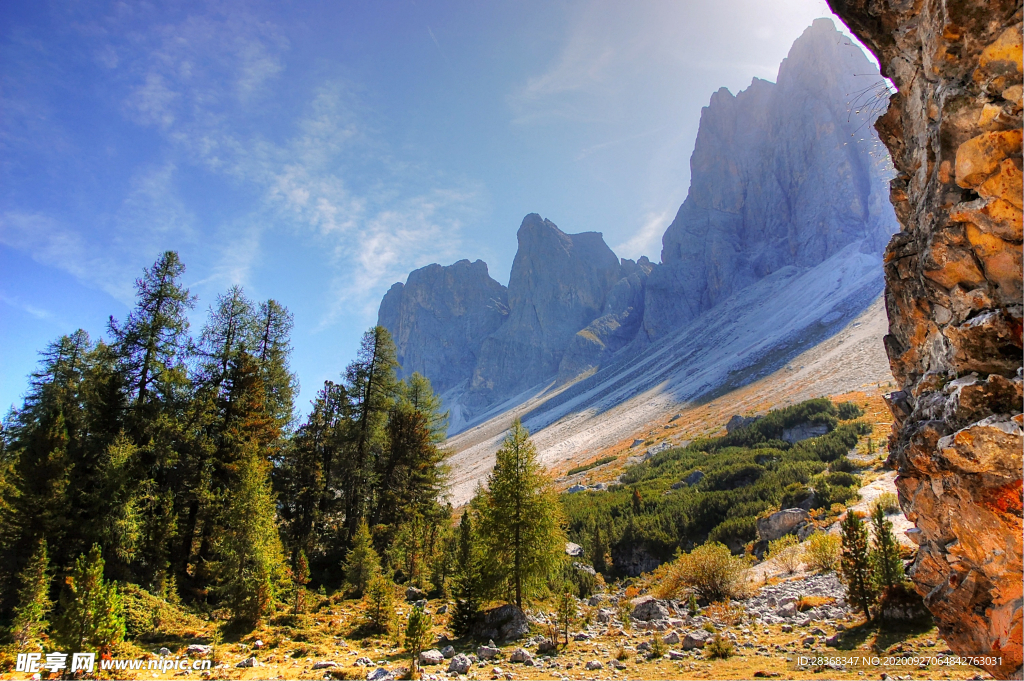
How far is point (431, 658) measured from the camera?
38.9 ft

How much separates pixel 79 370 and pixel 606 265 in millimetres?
182142

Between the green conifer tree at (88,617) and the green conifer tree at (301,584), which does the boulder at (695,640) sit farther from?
the green conifer tree at (88,617)

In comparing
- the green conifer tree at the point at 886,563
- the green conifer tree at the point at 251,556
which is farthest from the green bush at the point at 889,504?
the green conifer tree at the point at 251,556

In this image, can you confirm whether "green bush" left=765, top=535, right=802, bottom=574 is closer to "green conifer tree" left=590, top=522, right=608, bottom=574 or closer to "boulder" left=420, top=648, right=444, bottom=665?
"green conifer tree" left=590, top=522, right=608, bottom=574

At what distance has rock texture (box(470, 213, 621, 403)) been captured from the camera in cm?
17788

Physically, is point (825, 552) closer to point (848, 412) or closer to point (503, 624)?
point (503, 624)

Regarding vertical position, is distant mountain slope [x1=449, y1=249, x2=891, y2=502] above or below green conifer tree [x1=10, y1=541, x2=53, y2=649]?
above

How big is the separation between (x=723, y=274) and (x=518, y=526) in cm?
13989

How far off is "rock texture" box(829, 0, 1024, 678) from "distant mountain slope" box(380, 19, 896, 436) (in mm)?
73307

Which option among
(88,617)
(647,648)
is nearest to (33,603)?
(88,617)

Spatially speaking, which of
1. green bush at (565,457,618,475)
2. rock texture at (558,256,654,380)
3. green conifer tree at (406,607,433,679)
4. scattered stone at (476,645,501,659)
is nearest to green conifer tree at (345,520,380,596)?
scattered stone at (476,645,501,659)

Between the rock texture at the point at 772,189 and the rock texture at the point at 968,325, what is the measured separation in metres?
129

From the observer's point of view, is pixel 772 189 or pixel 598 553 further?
pixel 772 189

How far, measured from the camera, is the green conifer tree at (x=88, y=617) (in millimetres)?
9289
